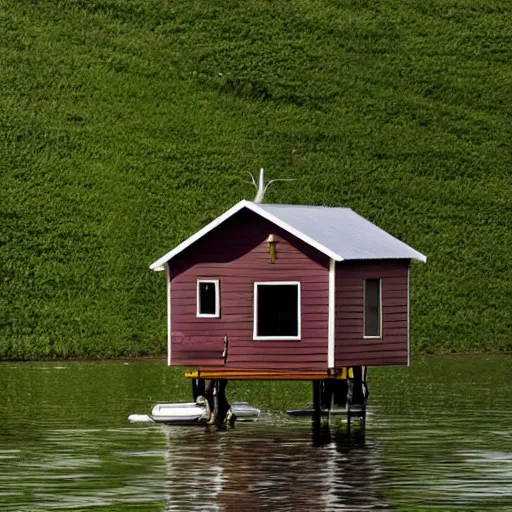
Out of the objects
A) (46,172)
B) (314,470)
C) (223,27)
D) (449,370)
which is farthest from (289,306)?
(223,27)

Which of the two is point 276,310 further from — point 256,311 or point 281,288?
point 256,311

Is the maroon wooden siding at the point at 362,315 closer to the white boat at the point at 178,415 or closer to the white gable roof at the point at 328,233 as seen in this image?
the white gable roof at the point at 328,233

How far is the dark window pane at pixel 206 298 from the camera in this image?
152 feet

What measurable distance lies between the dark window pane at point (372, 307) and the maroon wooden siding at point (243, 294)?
1835mm

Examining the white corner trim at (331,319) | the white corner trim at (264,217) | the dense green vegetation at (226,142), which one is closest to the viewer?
the white corner trim at (264,217)

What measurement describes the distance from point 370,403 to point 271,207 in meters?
10.1

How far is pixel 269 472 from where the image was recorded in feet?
117

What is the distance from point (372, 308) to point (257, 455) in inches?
339

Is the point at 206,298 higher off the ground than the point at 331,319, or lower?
higher

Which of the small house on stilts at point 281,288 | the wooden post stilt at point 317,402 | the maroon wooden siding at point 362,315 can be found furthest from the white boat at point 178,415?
the maroon wooden siding at point 362,315

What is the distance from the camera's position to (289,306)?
4975cm

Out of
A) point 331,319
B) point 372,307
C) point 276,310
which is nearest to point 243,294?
point 331,319

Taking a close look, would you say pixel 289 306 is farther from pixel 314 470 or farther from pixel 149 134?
pixel 149 134

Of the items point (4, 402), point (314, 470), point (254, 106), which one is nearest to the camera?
point (314, 470)
